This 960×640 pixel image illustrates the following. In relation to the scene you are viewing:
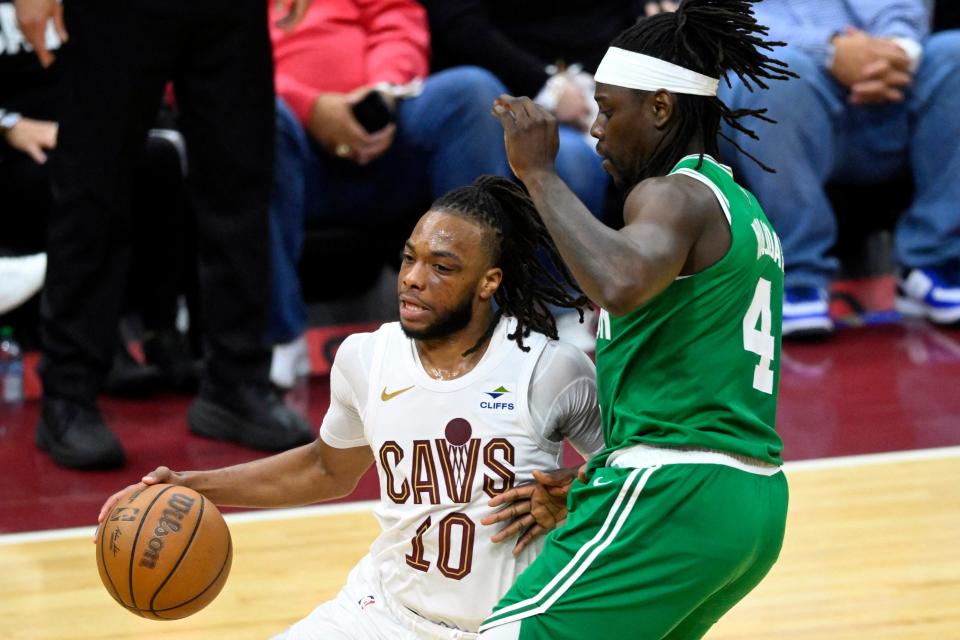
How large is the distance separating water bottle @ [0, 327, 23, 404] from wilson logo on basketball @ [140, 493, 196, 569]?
305 cm

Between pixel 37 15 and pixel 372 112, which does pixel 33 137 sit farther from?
pixel 372 112

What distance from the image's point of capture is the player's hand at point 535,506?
273cm

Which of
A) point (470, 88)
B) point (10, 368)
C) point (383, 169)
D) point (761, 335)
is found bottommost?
point (10, 368)

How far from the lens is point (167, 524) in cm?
276

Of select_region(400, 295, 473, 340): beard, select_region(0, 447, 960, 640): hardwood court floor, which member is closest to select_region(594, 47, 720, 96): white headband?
select_region(400, 295, 473, 340): beard

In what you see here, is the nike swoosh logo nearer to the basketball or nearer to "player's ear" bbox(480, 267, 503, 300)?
"player's ear" bbox(480, 267, 503, 300)

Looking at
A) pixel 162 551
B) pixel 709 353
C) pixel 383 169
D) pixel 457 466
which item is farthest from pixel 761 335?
pixel 383 169

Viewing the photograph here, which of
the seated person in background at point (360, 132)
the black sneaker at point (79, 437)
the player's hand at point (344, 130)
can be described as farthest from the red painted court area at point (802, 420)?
the player's hand at point (344, 130)

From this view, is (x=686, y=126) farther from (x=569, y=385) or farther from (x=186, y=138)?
(x=186, y=138)

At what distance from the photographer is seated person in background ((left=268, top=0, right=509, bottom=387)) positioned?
5562 millimetres

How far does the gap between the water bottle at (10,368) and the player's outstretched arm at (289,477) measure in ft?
9.28

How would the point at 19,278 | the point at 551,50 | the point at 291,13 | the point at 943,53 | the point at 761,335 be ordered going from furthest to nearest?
the point at 551,50 < the point at 943,53 < the point at 291,13 < the point at 19,278 < the point at 761,335

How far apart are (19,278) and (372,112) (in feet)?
4.75

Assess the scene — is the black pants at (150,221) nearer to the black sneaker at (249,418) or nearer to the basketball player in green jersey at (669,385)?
the black sneaker at (249,418)
